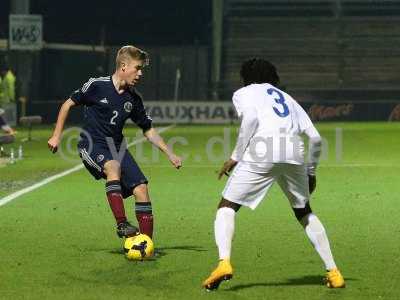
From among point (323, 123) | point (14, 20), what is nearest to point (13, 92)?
point (14, 20)

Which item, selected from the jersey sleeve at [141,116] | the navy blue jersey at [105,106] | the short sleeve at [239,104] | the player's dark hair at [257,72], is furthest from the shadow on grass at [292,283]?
the jersey sleeve at [141,116]

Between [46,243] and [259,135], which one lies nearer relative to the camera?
[259,135]

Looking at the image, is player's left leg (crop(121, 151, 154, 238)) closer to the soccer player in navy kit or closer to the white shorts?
the soccer player in navy kit

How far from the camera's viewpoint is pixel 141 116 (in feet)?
36.0

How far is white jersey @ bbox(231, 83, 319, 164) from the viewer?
8547 mm

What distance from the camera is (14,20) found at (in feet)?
119

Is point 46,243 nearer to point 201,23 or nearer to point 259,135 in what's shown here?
point 259,135

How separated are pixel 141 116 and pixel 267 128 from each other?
258 centimetres

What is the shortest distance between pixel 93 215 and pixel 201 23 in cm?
3484

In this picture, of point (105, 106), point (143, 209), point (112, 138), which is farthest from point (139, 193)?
point (105, 106)

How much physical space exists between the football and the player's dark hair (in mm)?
2187

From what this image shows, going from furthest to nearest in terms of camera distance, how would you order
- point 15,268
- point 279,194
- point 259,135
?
point 279,194
point 15,268
point 259,135

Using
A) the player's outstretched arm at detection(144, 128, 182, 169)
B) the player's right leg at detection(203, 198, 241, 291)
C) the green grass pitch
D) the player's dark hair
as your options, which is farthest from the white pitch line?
the player's dark hair

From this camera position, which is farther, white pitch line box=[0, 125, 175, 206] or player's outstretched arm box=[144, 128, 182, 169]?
white pitch line box=[0, 125, 175, 206]
